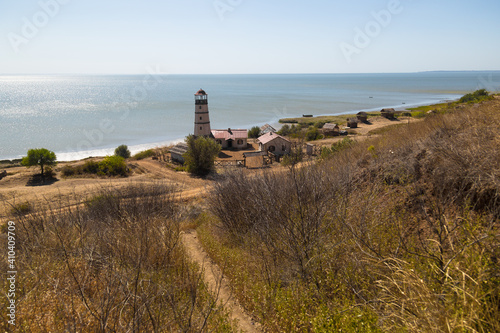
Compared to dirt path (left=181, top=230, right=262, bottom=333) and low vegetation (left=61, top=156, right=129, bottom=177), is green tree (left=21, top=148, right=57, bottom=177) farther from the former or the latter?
dirt path (left=181, top=230, right=262, bottom=333)

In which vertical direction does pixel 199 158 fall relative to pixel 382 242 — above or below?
below

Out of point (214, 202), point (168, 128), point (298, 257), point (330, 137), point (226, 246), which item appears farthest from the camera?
point (168, 128)

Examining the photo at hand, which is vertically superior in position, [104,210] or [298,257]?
[298,257]

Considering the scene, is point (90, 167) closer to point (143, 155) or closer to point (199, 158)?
point (143, 155)

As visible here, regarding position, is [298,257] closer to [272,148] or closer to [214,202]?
[214,202]

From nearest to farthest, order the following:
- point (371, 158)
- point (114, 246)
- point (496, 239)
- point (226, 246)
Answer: point (496, 239) < point (114, 246) < point (226, 246) < point (371, 158)

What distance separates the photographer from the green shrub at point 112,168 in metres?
29.2

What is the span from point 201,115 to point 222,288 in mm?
35522

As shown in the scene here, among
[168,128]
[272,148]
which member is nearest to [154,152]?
[272,148]

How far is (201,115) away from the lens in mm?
40406

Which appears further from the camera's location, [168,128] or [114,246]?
[168,128]

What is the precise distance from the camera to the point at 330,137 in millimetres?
44625

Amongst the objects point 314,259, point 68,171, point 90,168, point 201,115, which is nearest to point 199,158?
point 90,168

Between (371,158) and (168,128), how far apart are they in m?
54.5
